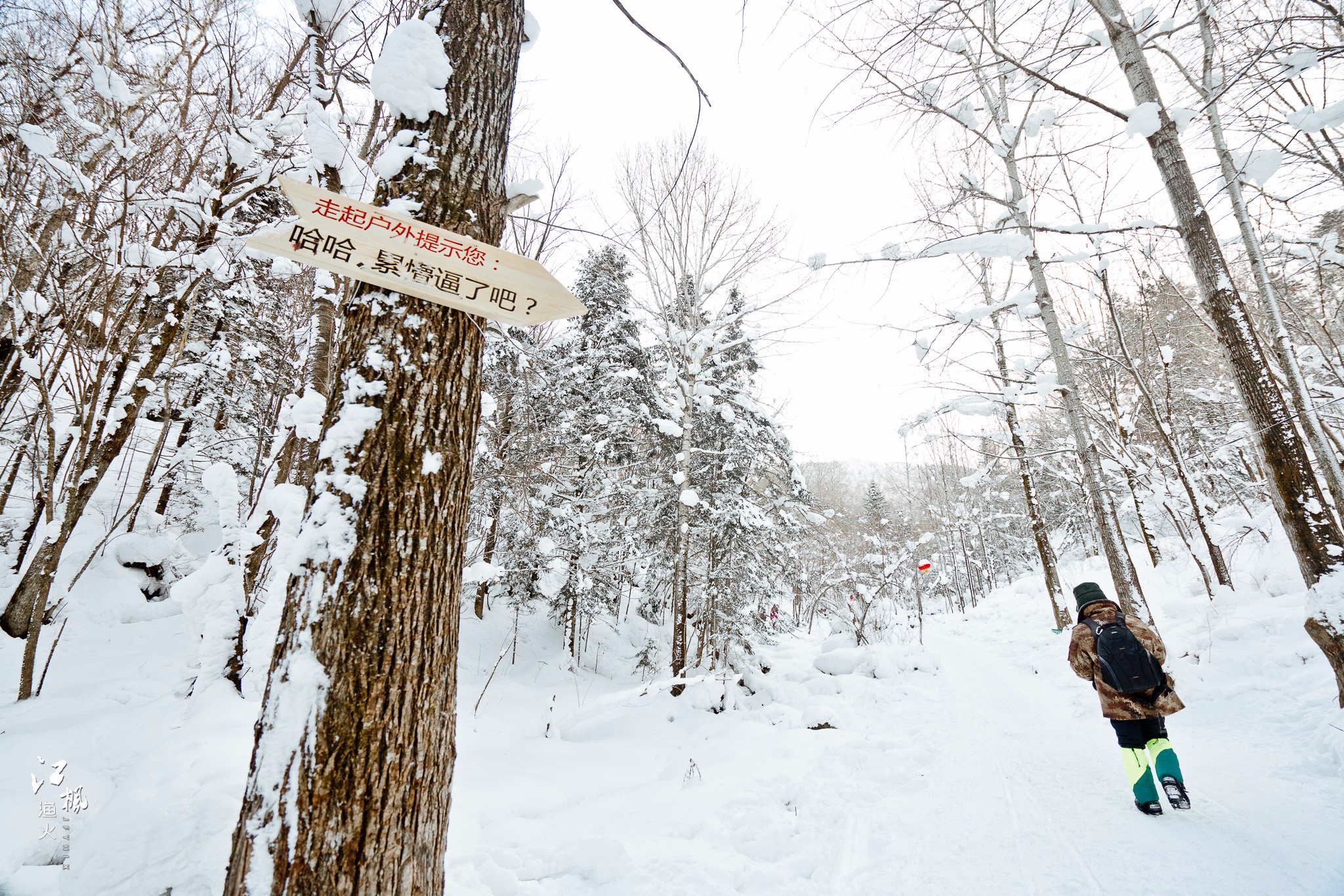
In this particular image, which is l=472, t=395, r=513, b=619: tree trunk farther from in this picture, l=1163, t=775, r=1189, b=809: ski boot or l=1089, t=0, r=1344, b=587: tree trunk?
l=1089, t=0, r=1344, b=587: tree trunk

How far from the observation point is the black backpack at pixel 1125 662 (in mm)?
3459

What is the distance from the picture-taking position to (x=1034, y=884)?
273 cm

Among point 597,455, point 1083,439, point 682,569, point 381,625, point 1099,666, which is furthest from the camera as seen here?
point 597,455

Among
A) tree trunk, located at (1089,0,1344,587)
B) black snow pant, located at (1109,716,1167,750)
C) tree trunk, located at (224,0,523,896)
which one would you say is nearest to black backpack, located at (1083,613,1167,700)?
black snow pant, located at (1109,716,1167,750)

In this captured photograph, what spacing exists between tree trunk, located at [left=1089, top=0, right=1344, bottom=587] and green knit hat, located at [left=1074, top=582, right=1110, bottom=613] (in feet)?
3.68

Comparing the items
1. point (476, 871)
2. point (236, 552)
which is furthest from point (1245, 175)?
point (236, 552)

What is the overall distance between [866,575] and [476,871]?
22452 millimetres

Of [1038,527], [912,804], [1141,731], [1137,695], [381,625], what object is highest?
[1038,527]

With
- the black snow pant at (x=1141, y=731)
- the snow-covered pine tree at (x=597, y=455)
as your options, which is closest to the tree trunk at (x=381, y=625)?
the black snow pant at (x=1141, y=731)

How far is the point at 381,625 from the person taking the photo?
4.81 ft

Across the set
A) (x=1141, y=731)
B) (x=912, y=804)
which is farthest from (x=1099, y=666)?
(x=912, y=804)

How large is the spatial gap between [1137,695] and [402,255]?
5.28 meters

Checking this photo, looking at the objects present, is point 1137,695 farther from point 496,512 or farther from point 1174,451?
point 496,512

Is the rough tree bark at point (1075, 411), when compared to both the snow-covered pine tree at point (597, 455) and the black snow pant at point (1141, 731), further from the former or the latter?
the snow-covered pine tree at point (597, 455)
